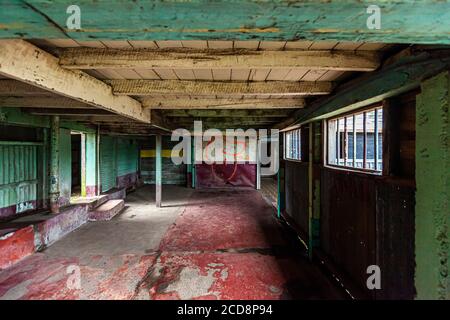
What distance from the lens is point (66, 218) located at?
4.70 m

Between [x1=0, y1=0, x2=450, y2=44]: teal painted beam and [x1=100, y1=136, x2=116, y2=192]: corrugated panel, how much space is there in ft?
23.0

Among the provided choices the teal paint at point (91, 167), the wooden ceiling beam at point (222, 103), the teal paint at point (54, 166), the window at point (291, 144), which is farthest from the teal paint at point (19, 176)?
the window at point (291, 144)

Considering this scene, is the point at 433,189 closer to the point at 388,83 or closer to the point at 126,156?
the point at 388,83

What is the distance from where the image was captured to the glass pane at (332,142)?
11.3 ft

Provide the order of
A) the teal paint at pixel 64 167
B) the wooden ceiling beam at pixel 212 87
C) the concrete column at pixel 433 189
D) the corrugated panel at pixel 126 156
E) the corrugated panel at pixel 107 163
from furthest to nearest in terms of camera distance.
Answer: the corrugated panel at pixel 126 156 < the corrugated panel at pixel 107 163 < the teal paint at pixel 64 167 < the wooden ceiling beam at pixel 212 87 < the concrete column at pixel 433 189

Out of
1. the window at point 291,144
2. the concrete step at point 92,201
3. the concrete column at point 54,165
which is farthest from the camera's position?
the concrete step at point 92,201

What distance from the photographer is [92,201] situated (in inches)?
229

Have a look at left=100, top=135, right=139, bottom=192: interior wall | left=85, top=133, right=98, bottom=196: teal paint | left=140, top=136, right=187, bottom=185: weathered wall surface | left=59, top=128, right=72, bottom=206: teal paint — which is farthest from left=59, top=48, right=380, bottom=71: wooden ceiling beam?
left=140, top=136, right=187, bottom=185: weathered wall surface

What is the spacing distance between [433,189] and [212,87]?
2152mm

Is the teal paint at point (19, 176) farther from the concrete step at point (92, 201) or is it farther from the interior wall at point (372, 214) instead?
the interior wall at point (372, 214)

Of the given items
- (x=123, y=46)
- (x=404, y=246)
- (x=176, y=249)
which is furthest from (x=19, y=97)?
(x=404, y=246)

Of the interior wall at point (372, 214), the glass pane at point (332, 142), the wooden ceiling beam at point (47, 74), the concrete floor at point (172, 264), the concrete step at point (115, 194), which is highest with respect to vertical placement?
the wooden ceiling beam at point (47, 74)
